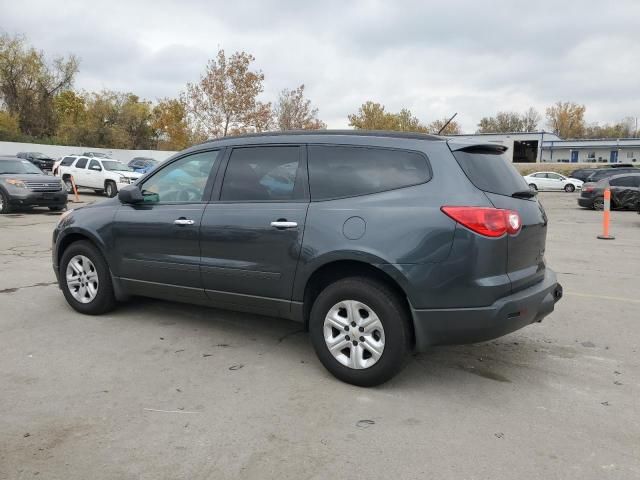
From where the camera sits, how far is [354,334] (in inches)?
152

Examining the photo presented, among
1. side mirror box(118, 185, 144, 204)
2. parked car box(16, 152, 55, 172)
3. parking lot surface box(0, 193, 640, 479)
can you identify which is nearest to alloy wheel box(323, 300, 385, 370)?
parking lot surface box(0, 193, 640, 479)

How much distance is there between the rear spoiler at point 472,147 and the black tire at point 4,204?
15026 mm

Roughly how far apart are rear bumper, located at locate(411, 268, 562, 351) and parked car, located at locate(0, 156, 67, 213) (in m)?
14.8

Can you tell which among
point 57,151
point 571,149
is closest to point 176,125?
point 57,151

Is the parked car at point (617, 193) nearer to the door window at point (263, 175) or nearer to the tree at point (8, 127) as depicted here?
the door window at point (263, 175)

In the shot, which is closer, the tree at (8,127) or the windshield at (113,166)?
the windshield at (113,166)

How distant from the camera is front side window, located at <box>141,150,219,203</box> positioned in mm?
4902

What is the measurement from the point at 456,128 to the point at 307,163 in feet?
316

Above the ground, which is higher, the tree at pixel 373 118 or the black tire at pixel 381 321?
the tree at pixel 373 118

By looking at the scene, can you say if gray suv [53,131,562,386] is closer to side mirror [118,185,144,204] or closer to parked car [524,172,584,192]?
side mirror [118,185,144,204]

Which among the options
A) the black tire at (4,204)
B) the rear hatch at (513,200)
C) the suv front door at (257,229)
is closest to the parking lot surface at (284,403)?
the suv front door at (257,229)

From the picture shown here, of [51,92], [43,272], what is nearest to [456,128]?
[51,92]

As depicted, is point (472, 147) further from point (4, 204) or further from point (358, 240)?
point (4, 204)

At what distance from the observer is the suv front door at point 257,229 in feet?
13.8
